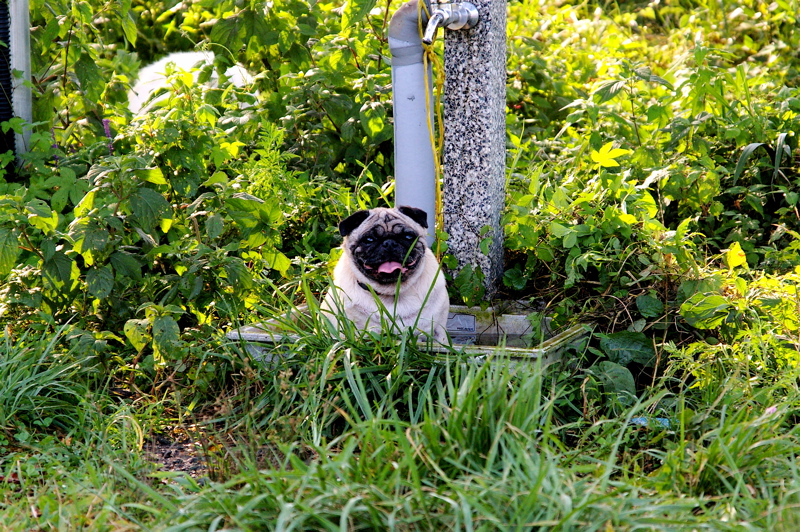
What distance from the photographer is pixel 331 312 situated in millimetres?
3424

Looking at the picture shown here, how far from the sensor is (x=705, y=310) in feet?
11.5

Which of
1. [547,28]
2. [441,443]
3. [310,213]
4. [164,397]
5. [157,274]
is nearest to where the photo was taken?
[441,443]

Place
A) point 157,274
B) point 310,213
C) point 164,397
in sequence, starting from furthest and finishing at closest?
point 310,213
point 157,274
point 164,397

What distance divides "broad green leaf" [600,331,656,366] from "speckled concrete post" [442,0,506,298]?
0.71 metres

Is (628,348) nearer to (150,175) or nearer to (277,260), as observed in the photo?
(277,260)

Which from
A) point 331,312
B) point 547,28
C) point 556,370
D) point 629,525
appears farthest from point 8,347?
point 547,28

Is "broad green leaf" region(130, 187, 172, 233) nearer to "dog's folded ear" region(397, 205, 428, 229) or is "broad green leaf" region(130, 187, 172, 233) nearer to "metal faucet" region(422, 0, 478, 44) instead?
"dog's folded ear" region(397, 205, 428, 229)

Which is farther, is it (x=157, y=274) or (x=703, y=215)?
(x=703, y=215)

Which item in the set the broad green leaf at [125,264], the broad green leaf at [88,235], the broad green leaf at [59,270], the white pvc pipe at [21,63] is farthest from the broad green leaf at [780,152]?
the white pvc pipe at [21,63]

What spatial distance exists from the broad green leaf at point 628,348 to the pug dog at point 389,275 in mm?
733

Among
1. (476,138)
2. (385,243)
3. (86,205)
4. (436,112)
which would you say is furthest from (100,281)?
(476,138)

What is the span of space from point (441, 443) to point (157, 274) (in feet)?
7.07

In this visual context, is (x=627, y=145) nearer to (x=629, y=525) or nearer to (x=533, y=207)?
(x=533, y=207)

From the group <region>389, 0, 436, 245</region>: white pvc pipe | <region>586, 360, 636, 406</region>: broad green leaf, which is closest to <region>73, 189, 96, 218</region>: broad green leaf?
<region>389, 0, 436, 245</region>: white pvc pipe
